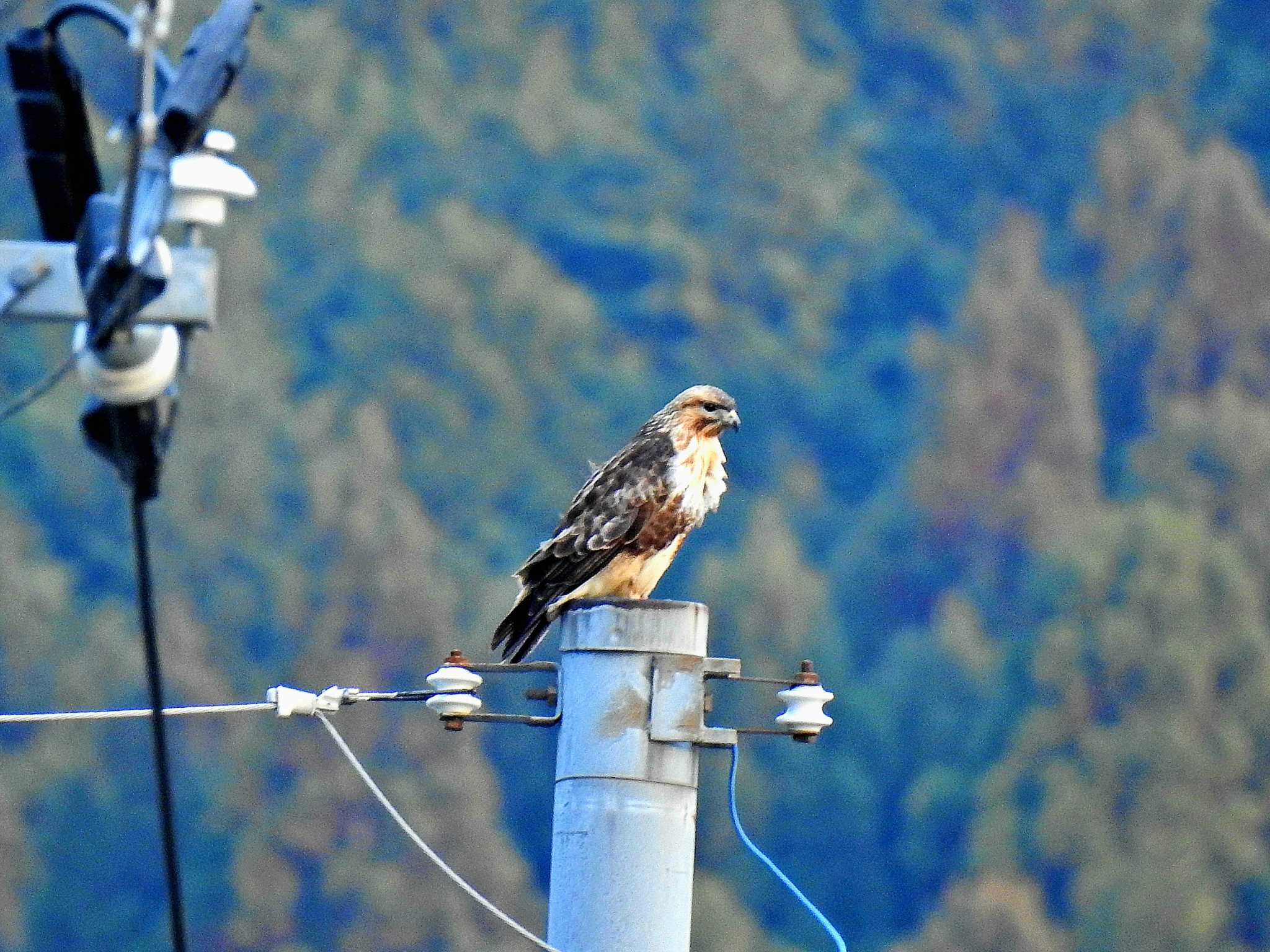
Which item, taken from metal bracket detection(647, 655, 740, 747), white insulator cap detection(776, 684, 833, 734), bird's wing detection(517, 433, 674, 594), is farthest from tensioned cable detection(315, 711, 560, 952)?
bird's wing detection(517, 433, 674, 594)

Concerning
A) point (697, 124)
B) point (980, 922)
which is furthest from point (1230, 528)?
point (697, 124)

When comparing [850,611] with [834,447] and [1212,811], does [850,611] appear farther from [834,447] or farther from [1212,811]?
[1212,811]

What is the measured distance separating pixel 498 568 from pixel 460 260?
11.9 metres

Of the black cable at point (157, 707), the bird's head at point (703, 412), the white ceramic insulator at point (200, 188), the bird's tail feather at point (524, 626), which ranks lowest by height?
the black cable at point (157, 707)

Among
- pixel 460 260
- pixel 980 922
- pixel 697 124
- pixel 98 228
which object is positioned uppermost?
pixel 697 124

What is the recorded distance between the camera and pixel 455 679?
6871mm

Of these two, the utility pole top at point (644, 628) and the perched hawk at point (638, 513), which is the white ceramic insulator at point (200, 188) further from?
the perched hawk at point (638, 513)

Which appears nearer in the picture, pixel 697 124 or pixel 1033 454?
pixel 1033 454

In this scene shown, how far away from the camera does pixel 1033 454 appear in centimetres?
5878

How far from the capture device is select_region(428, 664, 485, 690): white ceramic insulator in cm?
686

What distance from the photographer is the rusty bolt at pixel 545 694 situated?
269 inches

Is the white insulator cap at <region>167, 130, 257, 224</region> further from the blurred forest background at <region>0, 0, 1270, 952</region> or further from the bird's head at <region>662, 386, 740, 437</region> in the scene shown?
the blurred forest background at <region>0, 0, 1270, 952</region>

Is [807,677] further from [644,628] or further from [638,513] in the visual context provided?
[638,513]

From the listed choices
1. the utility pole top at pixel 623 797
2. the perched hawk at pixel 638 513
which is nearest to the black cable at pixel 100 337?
the utility pole top at pixel 623 797
